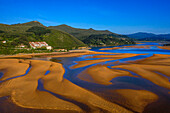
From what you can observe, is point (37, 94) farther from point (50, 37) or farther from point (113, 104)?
point (50, 37)

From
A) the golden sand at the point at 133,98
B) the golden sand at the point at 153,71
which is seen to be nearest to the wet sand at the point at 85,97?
the golden sand at the point at 133,98

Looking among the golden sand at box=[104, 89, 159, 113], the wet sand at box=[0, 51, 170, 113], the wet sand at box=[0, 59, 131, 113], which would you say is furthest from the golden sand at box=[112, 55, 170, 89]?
the wet sand at box=[0, 59, 131, 113]

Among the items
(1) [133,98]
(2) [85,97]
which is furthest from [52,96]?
(1) [133,98]

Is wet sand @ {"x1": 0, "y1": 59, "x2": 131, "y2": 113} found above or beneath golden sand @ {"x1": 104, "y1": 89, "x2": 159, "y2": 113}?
above

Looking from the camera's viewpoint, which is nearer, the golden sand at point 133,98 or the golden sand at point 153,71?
the golden sand at point 133,98

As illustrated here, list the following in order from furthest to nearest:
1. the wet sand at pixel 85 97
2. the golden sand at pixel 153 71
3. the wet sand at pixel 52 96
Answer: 1. the golden sand at pixel 153 71
2. the wet sand at pixel 52 96
3. the wet sand at pixel 85 97

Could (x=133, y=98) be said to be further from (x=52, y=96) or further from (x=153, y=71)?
(x=153, y=71)

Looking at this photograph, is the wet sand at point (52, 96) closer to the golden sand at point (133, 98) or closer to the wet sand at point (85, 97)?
the wet sand at point (85, 97)

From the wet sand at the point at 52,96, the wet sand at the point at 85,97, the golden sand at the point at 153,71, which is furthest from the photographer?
the golden sand at the point at 153,71

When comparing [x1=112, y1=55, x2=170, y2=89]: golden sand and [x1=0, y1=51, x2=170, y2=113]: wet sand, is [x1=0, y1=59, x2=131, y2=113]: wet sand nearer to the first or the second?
[x1=0, y1=51, x2=170, y2=113]: wet sand

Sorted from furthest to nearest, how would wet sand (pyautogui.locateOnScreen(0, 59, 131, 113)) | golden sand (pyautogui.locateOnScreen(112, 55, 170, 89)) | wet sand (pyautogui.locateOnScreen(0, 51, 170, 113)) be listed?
golden sand (pyautogui.locateOnScreen(112, 55, 170, 89)), wet sand (pyautogui.locateOnScreen(0, 59, 131, 113)), wet sand (pyautogui.locateOnScreen(0, 51, 170, 113))

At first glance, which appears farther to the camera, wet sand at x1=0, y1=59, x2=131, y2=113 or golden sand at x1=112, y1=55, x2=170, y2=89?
golden sand at x1=112, y1=55, x2=170, y2=89
